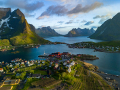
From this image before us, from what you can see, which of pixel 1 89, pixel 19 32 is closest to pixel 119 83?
pixel 1 89

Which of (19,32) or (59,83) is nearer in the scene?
(59,83)

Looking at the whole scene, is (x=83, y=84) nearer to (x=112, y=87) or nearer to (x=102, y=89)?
(x=102, y=89)

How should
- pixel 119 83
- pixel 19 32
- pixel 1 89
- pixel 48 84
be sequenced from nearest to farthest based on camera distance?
pixel 1 89 < pixel 48 84 < pixel 119 83 < pixel 19 32

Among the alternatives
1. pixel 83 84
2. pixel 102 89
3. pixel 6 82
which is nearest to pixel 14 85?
pixel 6 82

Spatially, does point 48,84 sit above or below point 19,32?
below

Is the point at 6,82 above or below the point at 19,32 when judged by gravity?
below

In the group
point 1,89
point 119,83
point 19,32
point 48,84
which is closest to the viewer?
point 1,89

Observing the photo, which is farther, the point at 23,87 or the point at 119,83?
the point at 119,83

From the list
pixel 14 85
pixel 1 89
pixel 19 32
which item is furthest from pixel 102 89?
pixel 19 32

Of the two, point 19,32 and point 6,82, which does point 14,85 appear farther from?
point 19,32
